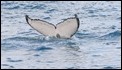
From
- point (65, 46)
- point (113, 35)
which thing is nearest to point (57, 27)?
point (65, 46)

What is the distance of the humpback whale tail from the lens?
1356cm

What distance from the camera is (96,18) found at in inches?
829

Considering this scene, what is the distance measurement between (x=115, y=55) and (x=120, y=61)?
0.59 meters

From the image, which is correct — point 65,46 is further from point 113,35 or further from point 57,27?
point 113,35

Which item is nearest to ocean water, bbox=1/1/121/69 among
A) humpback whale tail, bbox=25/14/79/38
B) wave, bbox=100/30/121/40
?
wave, bbox=100/30/121/40

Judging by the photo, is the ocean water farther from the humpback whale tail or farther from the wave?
the humpback whale tail

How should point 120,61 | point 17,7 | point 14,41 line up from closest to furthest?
point 120,61 < point 14,41 < point 17,7

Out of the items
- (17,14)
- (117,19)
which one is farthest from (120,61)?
(17,14)

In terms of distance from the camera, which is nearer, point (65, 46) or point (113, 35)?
point (65, 46)

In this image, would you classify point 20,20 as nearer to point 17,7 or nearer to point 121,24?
point 121,24

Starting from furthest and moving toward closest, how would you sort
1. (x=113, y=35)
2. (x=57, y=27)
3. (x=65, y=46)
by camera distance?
(x=113, y=35) → (x=57, y=27) → (x=65, y=46)

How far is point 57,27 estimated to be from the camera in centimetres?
1381

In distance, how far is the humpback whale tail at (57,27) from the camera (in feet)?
44.5

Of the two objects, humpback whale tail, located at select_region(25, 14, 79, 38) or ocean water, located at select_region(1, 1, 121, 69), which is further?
humpback whale tail, located at select_region(25, 14, 79, 38)
